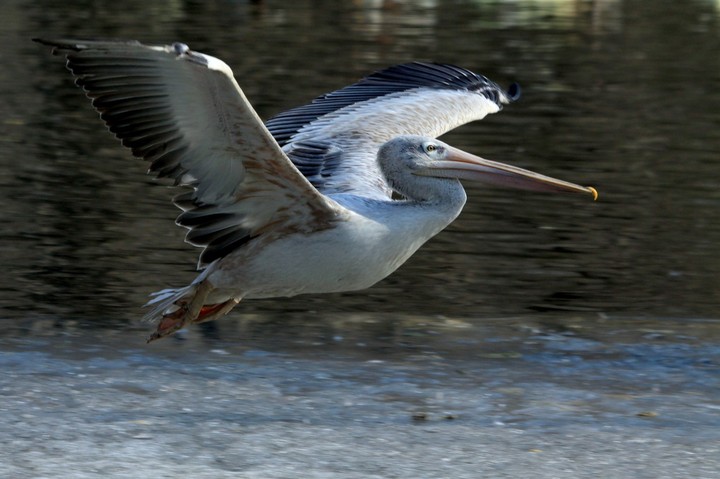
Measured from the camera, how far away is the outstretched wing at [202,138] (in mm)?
5535

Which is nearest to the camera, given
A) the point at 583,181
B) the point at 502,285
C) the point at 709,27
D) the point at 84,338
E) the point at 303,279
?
the point at 303,279

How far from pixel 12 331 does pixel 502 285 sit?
3.21 meters

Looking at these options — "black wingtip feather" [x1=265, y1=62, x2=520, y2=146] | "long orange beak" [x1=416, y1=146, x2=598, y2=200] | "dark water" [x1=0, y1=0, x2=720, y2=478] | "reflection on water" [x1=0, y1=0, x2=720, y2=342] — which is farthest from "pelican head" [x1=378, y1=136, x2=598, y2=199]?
"reflection on water" [x1=0, y1=0, x2=720, y2=342]

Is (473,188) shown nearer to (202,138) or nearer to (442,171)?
(442,171)

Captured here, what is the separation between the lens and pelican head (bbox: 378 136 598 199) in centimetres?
641

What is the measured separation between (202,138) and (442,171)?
119 cm

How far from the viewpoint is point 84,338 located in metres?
7.72

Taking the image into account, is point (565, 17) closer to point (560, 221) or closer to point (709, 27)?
point (709, 27)

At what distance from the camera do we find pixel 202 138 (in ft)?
19.4

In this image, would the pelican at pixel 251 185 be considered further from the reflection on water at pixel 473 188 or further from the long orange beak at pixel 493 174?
the reflection on water at pixel 473 188

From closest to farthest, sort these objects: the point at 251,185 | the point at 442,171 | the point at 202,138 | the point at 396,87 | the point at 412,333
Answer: the point at 202,138
the point at 251,185
the point at 442,171
the point at 412,333
the point at 396,87

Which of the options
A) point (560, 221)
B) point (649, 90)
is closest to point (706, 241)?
point (560, 221)

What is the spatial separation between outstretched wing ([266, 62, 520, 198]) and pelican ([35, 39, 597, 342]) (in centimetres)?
4

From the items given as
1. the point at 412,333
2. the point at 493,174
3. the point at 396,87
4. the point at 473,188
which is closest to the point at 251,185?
the point at 493,174
